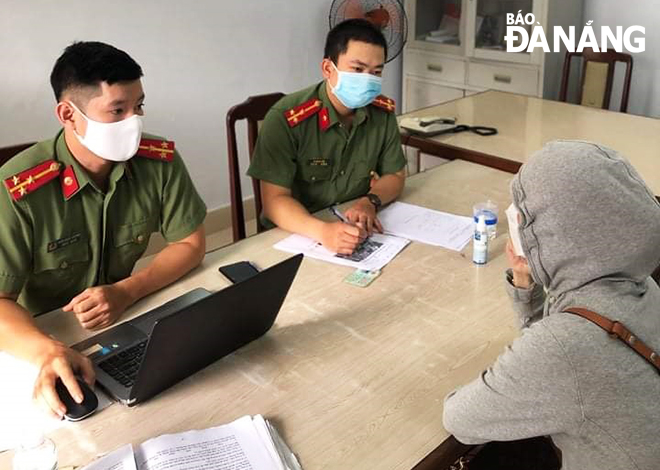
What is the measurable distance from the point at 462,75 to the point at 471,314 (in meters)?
2.87

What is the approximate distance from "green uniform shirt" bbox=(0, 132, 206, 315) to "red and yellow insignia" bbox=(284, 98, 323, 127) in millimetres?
460

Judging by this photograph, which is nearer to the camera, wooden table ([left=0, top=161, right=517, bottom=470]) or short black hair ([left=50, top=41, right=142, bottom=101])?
wooden table ([left=0, top=161, right=517, bottom=470])

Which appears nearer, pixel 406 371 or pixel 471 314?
pixel 406 371

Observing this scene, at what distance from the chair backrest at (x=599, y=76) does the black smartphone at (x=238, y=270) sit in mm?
2513

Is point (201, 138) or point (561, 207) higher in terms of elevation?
point (561, 207)

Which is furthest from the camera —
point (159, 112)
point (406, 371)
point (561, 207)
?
point (159, 112)

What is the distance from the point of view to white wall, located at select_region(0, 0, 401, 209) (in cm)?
273

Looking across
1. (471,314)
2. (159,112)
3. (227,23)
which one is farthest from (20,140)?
(471,314)

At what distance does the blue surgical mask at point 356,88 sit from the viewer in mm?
2021

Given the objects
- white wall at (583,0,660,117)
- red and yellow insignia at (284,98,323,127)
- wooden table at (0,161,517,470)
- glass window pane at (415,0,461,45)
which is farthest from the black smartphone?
white wall at (583,0,660,117)

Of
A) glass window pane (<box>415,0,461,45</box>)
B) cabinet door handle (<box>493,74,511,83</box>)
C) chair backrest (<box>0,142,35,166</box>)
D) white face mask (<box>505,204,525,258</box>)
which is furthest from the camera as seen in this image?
glass window pane (<box>415,0,461,45</box>)

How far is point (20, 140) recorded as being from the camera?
2.81 meters

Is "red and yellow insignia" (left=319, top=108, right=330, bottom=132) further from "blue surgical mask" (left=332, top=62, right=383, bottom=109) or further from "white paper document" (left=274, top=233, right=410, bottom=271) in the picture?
"white paper document" (left=274, top=233, right=410, bottom=271)

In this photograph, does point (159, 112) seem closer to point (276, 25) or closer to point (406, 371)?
point (276, 25)
